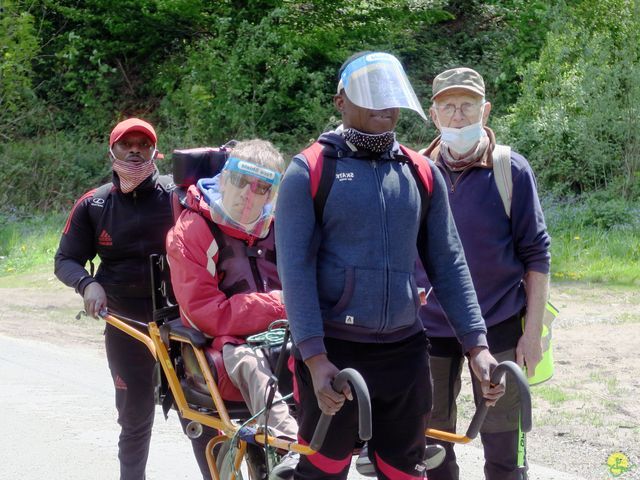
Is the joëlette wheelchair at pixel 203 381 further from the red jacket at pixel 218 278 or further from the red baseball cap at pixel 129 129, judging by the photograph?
the red baseball cap at pixel 129 129

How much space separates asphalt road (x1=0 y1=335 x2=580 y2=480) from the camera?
19.3ft

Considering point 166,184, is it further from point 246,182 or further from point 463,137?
point 463,137

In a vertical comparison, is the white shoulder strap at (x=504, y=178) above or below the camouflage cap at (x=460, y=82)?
below

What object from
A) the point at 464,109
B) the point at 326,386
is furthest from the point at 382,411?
the point at 464,109

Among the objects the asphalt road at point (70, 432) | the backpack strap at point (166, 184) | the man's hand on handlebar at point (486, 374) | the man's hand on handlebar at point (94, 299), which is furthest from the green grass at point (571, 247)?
the man's hand on handlebar at point (486, 374)

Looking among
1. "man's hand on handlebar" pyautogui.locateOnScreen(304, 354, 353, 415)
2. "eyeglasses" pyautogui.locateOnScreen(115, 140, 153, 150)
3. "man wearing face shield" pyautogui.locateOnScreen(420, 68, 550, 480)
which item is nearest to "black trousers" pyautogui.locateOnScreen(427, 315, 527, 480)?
"man wearing face shield" pyautogui.locateOnScreen(420, 68, 550, 480)

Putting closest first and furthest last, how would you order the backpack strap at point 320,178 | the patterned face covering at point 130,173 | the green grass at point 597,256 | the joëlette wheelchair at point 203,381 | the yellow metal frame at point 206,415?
the backpack strap at point 320,178 → the yellow metal frame at point 206,415 → the joëlette wheelchair at point 203,381 → the patterned face covering at point 130,173 → the green grass at point 597,256

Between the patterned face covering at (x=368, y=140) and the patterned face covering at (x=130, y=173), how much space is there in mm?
2152

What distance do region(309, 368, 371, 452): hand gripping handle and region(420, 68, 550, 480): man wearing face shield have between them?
1.13m

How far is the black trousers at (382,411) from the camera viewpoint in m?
3.40

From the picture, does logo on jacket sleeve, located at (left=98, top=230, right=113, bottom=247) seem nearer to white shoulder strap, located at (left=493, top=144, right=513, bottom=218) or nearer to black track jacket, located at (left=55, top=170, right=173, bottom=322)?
black track jacket, located at (left=55, top=170, right=173, bottom=322)

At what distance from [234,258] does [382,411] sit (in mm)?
1238

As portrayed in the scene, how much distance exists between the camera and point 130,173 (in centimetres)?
530

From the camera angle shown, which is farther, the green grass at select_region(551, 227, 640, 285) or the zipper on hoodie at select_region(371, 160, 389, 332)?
the green grass at select_region(551, 227, 640, 285)
